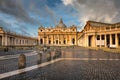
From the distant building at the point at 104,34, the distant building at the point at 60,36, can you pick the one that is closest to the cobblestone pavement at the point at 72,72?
the distant building at the point at 104,34

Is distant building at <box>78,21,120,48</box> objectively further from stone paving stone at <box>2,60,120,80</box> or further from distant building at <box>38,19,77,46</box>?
stone paving stone at <box>2,60,120,80</box>

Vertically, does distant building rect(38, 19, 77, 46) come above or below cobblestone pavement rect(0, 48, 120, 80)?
above

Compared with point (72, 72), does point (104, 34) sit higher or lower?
higher

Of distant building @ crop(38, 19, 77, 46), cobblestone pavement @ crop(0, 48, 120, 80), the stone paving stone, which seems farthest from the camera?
distant building @ crop(38, 19, 77, 46)

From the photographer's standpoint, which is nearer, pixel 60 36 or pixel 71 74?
pixel 71 74

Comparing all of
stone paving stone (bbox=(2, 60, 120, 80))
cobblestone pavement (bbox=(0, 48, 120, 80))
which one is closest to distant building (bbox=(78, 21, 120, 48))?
cobblestone pavement (bbox=(0, 48, 120, 80))

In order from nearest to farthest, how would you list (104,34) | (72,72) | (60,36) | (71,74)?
(71,74) < (72,72) < (104,34) < (60,36)

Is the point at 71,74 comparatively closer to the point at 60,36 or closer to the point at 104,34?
the point at 104,34

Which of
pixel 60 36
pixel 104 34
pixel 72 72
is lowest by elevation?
pixel 72 72

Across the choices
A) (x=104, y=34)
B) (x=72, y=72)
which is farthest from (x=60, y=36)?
(x=72, y=72)

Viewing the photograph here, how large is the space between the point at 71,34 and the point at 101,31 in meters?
57.6

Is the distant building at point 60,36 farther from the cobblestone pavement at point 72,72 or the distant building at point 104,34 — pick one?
the cobblestone pavement at point 72,72

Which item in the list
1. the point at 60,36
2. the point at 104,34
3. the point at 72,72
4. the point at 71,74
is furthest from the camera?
the point at 60,36

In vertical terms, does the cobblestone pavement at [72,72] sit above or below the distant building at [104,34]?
below
